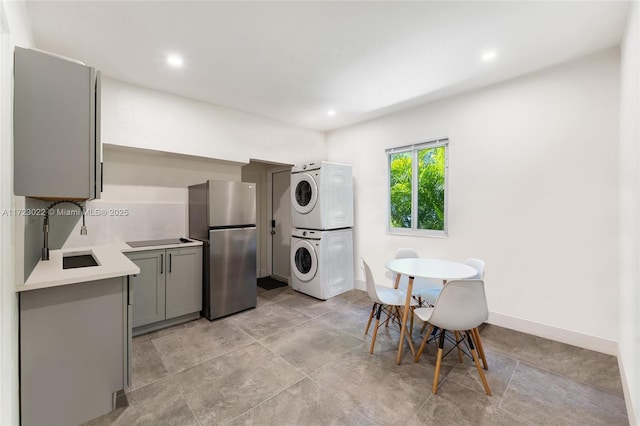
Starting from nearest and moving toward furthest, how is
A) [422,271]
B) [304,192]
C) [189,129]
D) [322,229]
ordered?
[422,271]
[189,129]
[322,229]
[304,192]

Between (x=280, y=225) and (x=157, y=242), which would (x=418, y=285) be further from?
(x=157, y=242)

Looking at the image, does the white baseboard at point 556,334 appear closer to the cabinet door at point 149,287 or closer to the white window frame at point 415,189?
the white window frame at point 415,189

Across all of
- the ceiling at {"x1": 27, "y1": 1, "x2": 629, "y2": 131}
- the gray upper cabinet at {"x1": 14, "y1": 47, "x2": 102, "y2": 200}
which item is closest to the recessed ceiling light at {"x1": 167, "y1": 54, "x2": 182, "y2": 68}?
the ceiling at {"x1": 27, "y1": 1, "x2": 629, "y2": 131}

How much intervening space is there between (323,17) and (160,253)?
281 cm

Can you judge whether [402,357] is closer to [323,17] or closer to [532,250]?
[532,250]

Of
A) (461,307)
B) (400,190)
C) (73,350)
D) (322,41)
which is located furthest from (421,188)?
(73,350)

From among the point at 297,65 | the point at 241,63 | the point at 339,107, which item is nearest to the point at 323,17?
the point at 297,65

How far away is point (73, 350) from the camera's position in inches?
64.7

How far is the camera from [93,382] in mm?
1723

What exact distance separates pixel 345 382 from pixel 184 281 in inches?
85.0

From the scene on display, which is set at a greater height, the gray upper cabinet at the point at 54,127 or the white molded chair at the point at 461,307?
the gray upper cabinet at the point at 54,127

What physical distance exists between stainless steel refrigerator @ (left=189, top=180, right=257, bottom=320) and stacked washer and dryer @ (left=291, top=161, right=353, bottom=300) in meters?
0.89

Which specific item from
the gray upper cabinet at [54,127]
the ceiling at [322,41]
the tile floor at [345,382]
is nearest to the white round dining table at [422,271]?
the tile floor at [345,382]

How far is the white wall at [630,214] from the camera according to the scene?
1611mm
